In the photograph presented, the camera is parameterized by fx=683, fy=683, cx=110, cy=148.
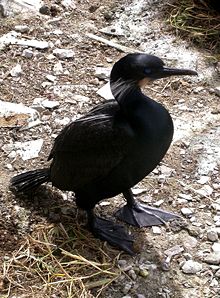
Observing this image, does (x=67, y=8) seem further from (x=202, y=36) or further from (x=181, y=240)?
(x=181, y=240)

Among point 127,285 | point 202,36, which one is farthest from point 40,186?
point 202,36

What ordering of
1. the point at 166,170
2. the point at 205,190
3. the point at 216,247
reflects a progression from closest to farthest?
the point at 216,247
the point at 205,190
the point at 166,170

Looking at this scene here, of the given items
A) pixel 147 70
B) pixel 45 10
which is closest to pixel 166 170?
pixel 147 70

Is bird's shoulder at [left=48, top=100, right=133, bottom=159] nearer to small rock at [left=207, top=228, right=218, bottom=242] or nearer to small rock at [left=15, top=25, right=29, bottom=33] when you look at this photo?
small rock at [left=207, top=228, right=218, bottom=242]

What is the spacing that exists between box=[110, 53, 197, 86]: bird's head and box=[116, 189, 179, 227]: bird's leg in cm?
71

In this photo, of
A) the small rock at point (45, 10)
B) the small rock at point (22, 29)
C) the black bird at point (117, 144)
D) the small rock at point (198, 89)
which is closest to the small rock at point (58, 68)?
the small rock at point (22, 29)

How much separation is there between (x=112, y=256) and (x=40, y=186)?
2.06 ft

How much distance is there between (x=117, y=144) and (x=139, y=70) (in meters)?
0.35

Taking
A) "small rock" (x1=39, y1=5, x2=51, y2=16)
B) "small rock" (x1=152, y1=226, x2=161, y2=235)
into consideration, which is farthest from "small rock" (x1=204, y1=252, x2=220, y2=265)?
"small rock" (x1=39, y1=5, x2=51, y2=16)

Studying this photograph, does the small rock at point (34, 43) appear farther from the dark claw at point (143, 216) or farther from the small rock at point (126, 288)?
the small rock at point (126, 288)

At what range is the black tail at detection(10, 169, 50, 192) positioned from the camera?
3.60m

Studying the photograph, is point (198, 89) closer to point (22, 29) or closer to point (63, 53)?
point (63, 53)

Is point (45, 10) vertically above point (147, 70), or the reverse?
point (147, 70)

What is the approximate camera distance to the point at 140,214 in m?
3.56
